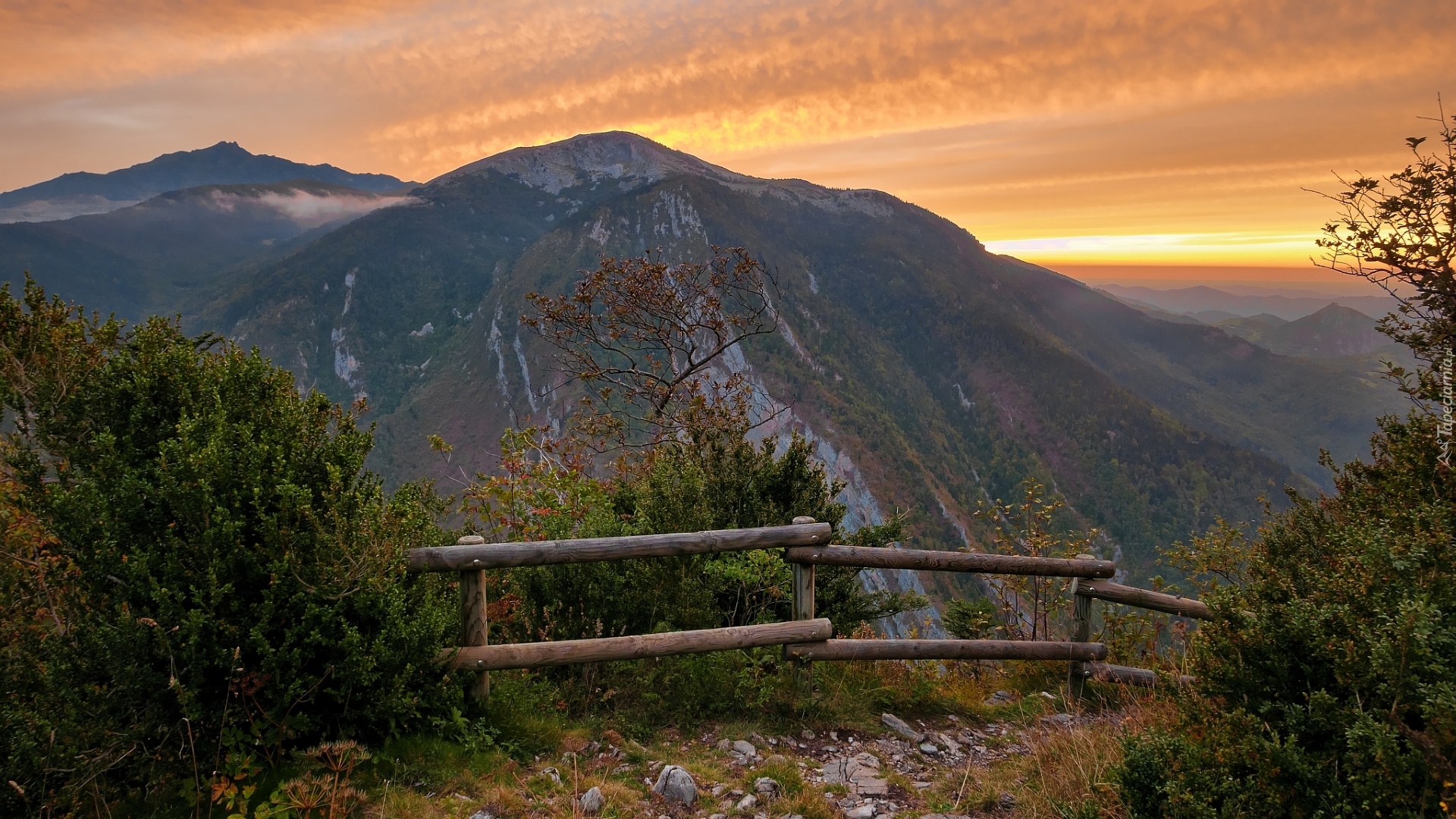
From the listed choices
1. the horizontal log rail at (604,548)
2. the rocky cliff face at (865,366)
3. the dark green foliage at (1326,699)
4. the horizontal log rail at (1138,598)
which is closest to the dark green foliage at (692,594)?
the horizontal log rail at (604,548)

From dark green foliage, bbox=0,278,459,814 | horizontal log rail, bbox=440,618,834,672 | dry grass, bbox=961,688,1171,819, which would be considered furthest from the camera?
horizontal log rail, bbox=440,618,834,672

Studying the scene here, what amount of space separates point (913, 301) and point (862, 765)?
165 meters

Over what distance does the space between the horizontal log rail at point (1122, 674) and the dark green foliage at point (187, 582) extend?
5466mm

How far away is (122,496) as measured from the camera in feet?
10.9

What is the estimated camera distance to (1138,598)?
6.30m

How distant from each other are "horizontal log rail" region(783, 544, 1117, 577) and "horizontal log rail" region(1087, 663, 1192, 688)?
2.69 ft

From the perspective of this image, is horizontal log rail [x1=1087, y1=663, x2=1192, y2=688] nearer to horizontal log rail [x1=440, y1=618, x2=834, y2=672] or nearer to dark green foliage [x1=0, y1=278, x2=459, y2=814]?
horizontal log rail [x1=440, y1=618, x2=834, y2=672]

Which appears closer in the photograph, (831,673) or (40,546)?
(40,546)

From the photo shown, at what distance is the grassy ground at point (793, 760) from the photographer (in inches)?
148

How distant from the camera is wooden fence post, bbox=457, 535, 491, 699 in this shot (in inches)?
175

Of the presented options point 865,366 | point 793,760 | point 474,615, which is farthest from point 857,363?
point 474,615

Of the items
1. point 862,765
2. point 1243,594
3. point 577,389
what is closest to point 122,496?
point 862,765

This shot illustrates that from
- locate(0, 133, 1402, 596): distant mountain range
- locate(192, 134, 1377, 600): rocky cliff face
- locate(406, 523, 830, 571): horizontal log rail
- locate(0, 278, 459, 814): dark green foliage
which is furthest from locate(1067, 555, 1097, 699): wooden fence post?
locate(192, 134, 1377, 600): rocky cliff face

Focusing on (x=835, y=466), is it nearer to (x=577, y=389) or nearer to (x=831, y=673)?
(x=577, y=389)
